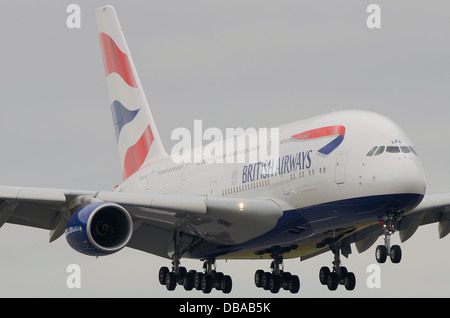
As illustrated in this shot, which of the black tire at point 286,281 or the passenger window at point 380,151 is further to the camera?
the black tire at point 286,281

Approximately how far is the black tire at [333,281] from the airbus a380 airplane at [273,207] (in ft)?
0.16

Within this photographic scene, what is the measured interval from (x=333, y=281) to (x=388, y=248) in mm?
8834

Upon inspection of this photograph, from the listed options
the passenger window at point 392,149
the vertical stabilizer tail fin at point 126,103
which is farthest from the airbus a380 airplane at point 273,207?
the vertical stabilizer tail fin at point 126,103

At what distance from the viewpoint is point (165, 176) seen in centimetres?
4934

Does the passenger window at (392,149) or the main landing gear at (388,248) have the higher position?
the passenger window at (392,149)

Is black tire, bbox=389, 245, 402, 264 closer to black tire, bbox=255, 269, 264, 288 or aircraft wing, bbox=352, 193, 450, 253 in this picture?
aircraft wing, bbox=352, 193, 450, 253

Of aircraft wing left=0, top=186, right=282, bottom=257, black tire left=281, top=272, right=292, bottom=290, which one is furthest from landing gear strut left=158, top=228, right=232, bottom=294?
black tire left=281, top=272, right=292, bottom=290

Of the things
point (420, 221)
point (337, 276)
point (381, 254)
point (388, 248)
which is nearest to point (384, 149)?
point (388, 248)

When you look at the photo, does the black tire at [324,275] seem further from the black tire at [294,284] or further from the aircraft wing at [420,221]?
the aircraft wing at [420,221]

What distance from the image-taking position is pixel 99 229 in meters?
41.4

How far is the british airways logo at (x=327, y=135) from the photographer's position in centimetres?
3912

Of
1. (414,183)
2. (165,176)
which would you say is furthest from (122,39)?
(414,183)

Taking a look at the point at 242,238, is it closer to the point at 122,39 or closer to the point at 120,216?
the point at 120,216

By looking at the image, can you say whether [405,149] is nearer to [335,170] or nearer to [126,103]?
[335,170]
